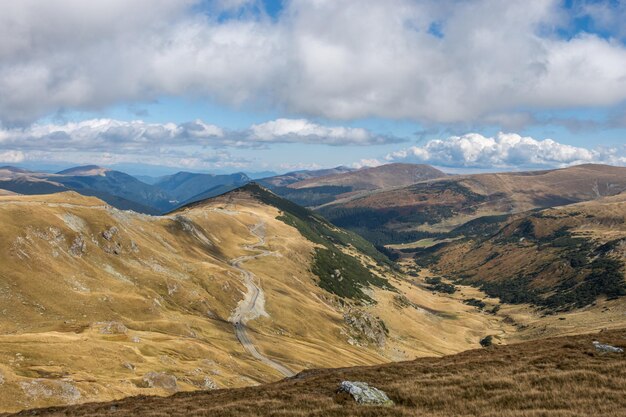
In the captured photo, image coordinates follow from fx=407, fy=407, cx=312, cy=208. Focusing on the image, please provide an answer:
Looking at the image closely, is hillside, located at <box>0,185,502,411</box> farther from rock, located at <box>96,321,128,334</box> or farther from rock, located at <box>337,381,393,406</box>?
rock, located at <box>337,381,393,406</box>

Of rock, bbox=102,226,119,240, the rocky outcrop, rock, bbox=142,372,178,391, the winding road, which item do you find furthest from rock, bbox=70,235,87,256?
the rocky outcrop

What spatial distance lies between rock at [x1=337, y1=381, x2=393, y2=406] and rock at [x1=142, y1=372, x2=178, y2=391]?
3893cm

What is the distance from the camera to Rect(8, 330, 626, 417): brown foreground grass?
1039 inches

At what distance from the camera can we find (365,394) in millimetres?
29641

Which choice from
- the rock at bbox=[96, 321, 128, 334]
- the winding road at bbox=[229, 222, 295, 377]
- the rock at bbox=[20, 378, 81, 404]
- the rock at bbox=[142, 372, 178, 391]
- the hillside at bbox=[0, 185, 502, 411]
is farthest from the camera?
the winding road at bbox=[229, 222, 295, 377]

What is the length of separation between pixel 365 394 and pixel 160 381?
42612 millimetres

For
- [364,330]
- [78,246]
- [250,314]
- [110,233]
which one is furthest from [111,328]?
[364,330]

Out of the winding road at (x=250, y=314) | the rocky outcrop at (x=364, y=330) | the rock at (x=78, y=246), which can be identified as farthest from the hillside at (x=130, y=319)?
the rocky outcrop at (x=364, y=330)

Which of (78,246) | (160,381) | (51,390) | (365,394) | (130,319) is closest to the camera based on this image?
(365,394)

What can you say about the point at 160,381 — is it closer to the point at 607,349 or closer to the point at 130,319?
the point at 130,319

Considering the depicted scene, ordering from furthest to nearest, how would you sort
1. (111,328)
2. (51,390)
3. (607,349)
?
(111,328) < (51,390) < (607,349)

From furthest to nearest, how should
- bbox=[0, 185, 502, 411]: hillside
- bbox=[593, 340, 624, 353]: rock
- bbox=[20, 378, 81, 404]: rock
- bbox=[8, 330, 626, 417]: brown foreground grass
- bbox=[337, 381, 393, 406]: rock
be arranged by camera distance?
bbox=[0, 185, 502, 411]: hillside → bbox=[20, 378, 81, 404]: rock → bbox=[593, 340, 624, 353]: rock → bbox=[337, 381, 393, 406]: rock → bbox=[8, 330, 626, 417]: brown foreground grass

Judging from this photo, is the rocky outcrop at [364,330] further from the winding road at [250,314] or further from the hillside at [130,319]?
the winding road at [250,314]

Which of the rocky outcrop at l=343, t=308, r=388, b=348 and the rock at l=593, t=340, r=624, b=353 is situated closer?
the rock at l=593, t=340, r=624, b=353
